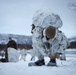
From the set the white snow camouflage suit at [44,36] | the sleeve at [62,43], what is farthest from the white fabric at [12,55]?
the sleeve at [62,43]

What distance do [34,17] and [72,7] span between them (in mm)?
967

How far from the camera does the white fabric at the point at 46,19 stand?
456 cm

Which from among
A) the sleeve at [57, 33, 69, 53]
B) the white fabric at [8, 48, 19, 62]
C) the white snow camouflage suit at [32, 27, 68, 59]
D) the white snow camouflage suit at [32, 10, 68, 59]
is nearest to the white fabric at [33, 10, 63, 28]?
the white snow camouflage suit at [32, 10, 68, 59]

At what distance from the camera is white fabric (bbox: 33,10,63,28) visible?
4559 millimetres

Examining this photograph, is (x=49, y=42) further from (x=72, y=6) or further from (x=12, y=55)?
(x=12, y=55)

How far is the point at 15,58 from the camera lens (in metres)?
7.26

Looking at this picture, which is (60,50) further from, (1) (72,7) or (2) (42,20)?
(1) (72,7)

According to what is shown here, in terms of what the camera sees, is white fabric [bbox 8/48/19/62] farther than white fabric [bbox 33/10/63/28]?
Yes

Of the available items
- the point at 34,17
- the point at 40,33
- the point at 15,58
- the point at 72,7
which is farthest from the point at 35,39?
the point at 15,58

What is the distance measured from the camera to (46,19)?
15.0 ft

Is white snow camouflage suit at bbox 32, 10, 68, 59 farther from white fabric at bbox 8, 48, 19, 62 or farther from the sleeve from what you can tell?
white fabric at bbox 8, 48, 19, 62

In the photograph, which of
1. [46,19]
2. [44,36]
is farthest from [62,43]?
[46,19]

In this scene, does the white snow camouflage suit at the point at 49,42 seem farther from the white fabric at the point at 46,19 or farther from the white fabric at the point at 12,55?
the white fabric at the point at 12,55

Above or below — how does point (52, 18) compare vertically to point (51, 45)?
above
